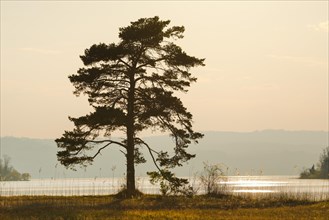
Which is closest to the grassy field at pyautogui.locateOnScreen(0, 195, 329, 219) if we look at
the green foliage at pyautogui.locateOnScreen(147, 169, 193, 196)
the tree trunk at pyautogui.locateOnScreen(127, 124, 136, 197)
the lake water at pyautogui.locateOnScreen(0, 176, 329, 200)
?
the green foliage at pyautogui.locateOnScreen(147, 169, 193, 196)

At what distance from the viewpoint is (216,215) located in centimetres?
2972

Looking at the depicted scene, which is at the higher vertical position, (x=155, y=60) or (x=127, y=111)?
(x=155, y=60)

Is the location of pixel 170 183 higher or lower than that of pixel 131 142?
lower

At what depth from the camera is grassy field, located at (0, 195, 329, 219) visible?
2864cm

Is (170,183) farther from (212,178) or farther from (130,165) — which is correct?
(130,165)

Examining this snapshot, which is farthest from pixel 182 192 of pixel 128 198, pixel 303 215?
pixel 303 215

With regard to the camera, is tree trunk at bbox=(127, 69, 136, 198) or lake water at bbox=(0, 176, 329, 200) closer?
tree trunk at bbox=(127, 69, 136, 198)

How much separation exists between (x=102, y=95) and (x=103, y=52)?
9.07ft

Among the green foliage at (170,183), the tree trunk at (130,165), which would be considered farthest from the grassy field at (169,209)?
the tree trunk at (130,165)

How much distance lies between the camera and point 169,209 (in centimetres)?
3325

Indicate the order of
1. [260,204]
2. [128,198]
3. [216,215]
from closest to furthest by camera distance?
A: [216,215] < [260,204] < [128,198]

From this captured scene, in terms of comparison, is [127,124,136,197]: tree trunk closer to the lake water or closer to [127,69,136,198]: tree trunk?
[127,69,136,198]: tree trunk

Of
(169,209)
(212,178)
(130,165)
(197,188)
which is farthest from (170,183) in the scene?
(169,209)

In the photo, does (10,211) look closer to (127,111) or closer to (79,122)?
(79,122)
